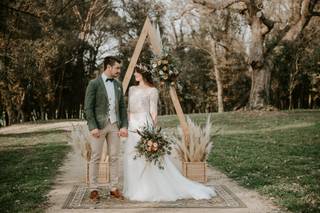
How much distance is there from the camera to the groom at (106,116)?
24.3 ft

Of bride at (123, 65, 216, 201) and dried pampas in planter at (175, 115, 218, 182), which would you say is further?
dried pampas in planter at (175, 115, 218, 182)

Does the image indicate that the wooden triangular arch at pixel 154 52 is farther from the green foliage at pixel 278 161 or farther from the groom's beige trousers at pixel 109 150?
the groom's beige trousers at pixel 109 150

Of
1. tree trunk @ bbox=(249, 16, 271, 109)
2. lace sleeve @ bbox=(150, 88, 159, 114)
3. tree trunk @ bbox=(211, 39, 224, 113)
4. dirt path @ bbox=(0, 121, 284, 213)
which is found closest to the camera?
dirt path @ bbox=(0, 121, 284, 213)

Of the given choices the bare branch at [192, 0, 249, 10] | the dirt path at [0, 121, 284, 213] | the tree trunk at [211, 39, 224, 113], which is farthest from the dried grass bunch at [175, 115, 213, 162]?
the tree trunk at [211, 39, 224, 113]

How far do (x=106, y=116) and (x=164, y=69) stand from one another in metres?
1.93

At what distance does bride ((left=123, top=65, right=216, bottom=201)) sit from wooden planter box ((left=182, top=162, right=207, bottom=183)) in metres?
1.07

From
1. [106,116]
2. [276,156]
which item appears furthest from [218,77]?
[106,116]

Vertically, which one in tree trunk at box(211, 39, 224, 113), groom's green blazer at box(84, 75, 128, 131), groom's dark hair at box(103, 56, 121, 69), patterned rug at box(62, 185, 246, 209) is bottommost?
patterned rug at box(62, 185, 246, 209)

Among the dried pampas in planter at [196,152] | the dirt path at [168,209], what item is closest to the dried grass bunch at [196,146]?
the dried pampas in planter at [196,152]

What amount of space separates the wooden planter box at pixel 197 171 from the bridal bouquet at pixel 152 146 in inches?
54.9

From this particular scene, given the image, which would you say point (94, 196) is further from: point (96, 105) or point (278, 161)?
point (278, 161)

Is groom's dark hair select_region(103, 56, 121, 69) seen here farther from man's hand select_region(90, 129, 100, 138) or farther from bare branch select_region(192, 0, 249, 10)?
bare branch select_region(192, 0, 249, 10)

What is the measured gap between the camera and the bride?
24.8 feet

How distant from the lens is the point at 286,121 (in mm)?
21969
